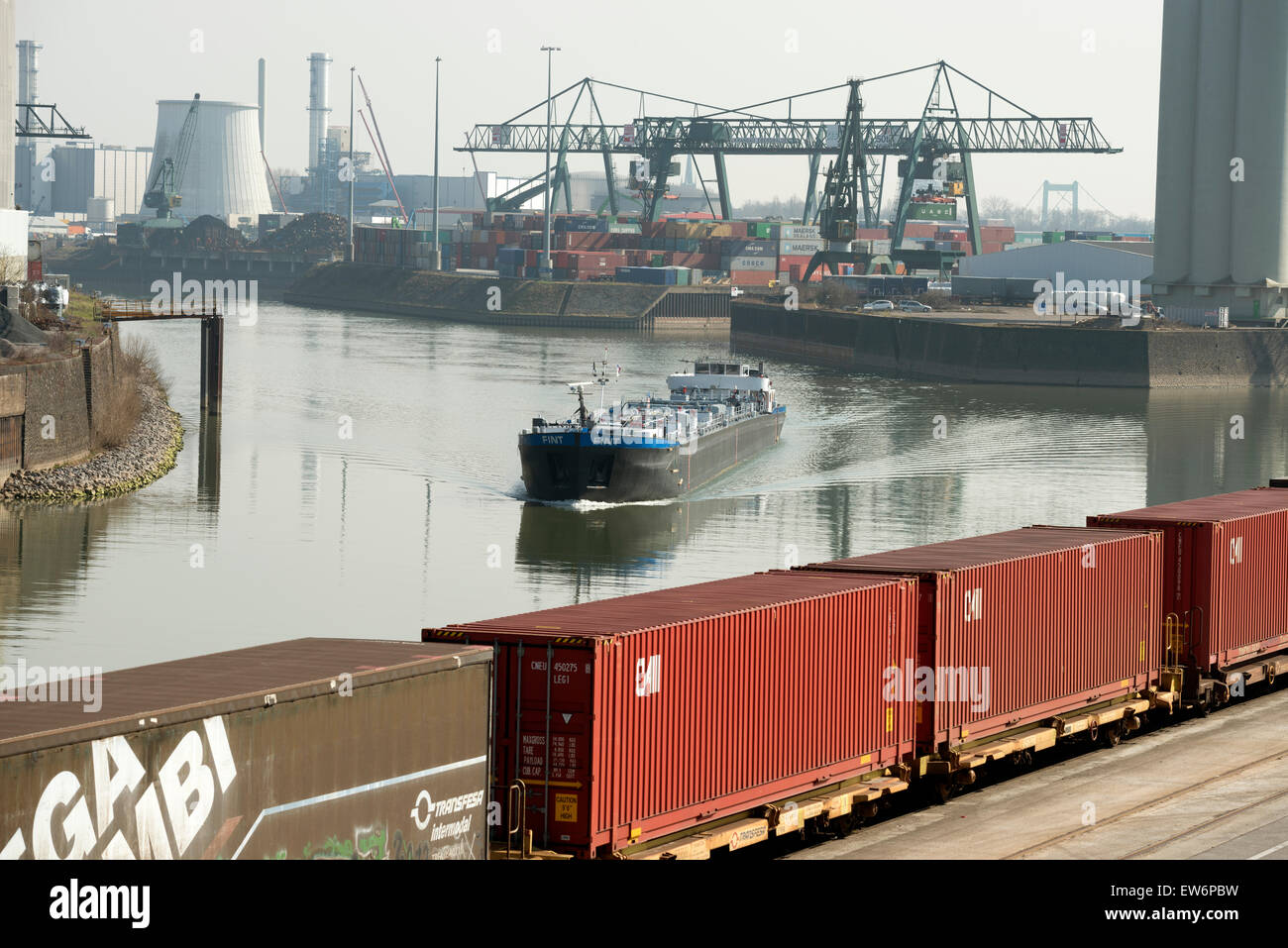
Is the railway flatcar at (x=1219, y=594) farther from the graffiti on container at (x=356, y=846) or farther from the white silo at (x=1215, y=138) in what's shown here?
the white silo at (x=1215, y=138)

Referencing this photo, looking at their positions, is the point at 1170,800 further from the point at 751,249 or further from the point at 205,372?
the point at 751,249

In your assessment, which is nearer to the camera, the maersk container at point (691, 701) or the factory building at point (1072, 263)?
the maersk container at point (691, 701)

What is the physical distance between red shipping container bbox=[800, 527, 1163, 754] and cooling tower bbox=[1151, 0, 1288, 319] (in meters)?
80.0

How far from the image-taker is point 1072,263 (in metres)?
138

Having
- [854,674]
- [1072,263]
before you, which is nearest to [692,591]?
[854,674]

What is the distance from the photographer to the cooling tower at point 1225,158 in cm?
9681

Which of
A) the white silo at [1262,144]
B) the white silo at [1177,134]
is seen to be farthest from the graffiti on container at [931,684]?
the white silo at [1177,134]

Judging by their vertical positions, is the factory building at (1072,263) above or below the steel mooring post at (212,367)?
above

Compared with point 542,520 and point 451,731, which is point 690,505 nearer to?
point 542,520

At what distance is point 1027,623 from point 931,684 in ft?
7.19

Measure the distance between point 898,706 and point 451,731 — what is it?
22.2 ft

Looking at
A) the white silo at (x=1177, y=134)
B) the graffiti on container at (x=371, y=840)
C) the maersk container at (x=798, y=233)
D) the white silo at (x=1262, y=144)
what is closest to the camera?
the graffiti on container at (x=371, y=840)

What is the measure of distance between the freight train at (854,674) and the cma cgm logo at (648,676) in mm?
21

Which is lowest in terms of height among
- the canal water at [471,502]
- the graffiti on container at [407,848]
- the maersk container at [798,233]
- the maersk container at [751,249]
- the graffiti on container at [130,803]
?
the canal water at [471,502]
